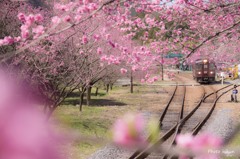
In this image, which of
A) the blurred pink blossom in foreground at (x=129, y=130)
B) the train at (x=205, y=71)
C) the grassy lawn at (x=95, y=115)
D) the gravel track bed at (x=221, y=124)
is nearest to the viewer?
the blurred pink blossom in foreground at (x=129, y=130)

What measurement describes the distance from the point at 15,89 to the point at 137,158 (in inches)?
377

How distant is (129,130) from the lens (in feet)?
2.30

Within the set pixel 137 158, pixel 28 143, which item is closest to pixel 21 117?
pixel 28 143

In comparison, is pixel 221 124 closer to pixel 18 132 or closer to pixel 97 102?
pixel 97 102

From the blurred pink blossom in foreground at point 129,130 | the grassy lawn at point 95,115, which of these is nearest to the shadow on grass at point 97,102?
the grassy lawn at point 95,115

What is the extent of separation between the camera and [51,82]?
50.3 feet

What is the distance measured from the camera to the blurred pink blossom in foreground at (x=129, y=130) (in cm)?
69

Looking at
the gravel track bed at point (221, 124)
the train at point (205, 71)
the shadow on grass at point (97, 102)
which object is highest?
the train at point (205, 71)

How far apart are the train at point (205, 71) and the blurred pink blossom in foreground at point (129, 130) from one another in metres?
40.4

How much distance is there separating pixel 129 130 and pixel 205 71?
40.6 metres

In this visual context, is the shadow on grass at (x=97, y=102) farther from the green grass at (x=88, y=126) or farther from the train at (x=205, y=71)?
the train at (x=205, y=71)

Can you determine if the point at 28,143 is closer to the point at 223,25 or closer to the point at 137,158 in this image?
the point at 137,158

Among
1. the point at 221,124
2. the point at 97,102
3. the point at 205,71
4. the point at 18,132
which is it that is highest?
the point at 18,132

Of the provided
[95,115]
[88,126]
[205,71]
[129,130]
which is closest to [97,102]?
[95,115]
